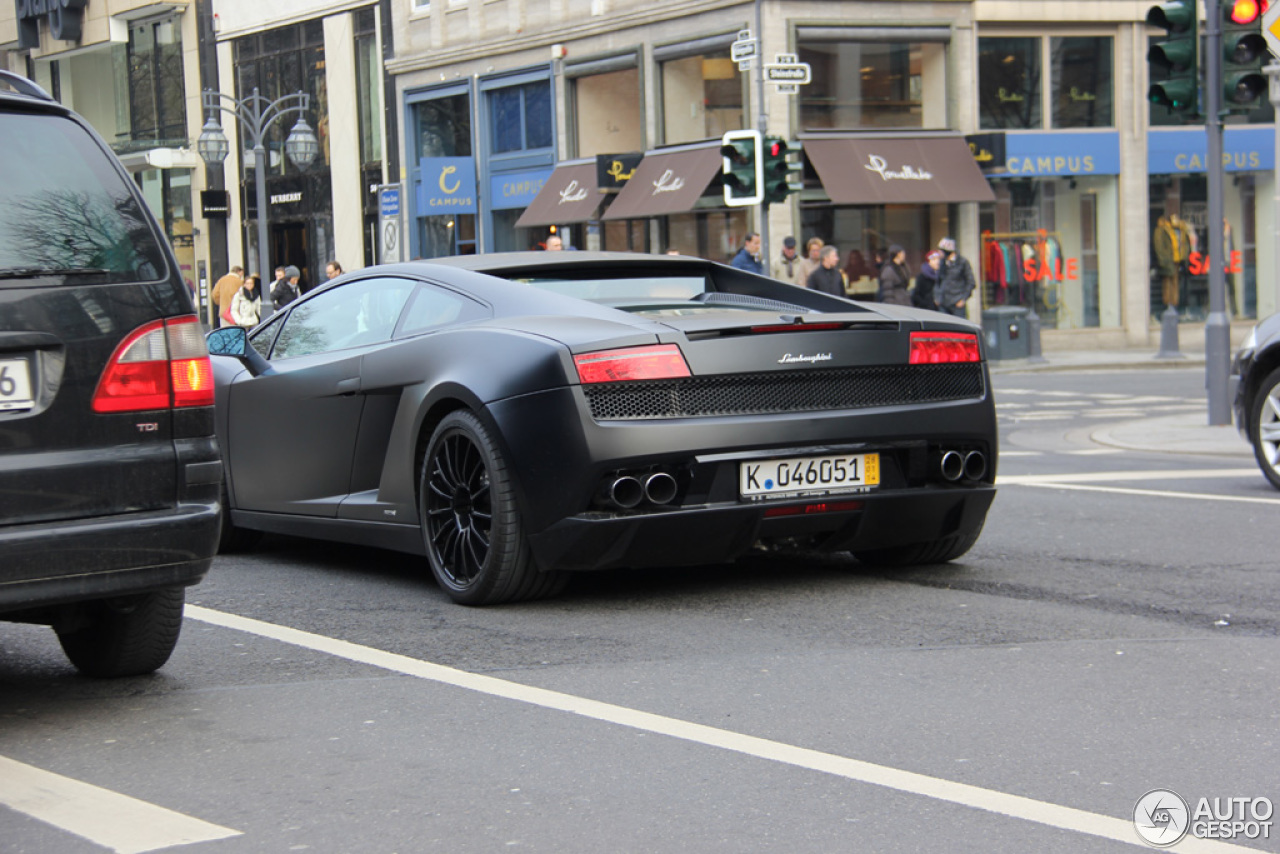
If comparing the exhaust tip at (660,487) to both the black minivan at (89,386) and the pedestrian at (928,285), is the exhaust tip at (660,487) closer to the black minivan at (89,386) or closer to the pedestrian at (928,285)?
the black minivan at (89,386)

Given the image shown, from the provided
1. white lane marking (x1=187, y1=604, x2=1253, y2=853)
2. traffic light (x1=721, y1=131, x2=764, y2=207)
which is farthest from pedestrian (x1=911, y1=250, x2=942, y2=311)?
white lane marking (x1=187, y1=604, x2=1253, y2=853)

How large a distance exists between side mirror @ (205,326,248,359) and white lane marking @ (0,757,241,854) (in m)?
3.34

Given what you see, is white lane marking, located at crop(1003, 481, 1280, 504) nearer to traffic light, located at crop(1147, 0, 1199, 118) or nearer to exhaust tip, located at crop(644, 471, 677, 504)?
traffic light, located at crop(1147, 0, 1199, 118)

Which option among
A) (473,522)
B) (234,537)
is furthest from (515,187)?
(473,522)

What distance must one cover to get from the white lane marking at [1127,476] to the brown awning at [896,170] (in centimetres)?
1791

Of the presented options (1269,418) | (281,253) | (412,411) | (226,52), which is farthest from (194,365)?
(226,52)

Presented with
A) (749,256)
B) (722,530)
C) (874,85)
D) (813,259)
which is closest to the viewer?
(722,530)

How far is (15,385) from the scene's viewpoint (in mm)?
4219

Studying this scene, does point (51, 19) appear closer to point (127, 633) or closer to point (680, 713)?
point (127, 633)

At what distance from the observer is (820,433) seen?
19.5 ft

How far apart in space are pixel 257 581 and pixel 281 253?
122ft

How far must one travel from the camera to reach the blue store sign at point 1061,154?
29594 mm

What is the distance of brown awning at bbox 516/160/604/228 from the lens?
32.3m

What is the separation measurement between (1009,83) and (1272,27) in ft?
60.3
